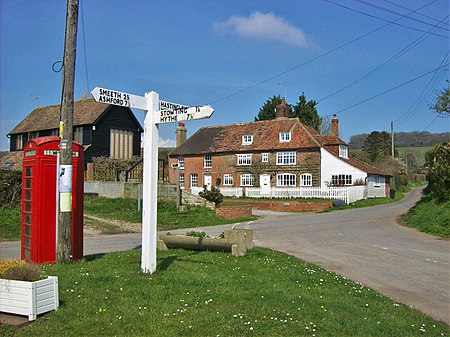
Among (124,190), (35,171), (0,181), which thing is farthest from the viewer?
(124,190)

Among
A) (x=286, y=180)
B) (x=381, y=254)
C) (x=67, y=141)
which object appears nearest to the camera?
(x=67, y=141)

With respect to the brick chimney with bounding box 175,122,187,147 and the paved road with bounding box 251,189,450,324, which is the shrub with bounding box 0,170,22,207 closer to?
the paved road with bounding box 251,189,450,324

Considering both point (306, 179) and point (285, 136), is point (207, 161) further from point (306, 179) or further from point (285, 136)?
point (306, 179)

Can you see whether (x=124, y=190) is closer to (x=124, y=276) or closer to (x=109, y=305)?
(x=124, y=276)

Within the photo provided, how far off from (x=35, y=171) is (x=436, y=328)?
7694mm

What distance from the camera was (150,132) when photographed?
8.60 m

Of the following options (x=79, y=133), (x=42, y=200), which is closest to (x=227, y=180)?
(x=79, y=133)

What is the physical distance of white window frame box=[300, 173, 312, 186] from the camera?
42281mm

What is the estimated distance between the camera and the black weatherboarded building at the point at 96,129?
3953 centimetres

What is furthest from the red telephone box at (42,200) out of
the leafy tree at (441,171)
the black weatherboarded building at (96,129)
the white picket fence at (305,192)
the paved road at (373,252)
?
the white picket fence at (305,192)

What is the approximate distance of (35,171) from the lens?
925 cm

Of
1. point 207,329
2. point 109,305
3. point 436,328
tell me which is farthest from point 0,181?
point 436,328

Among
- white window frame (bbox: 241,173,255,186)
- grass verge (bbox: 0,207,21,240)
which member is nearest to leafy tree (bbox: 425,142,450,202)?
grass verge (bbox: 0,207,21,240)

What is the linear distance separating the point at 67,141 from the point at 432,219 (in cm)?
1638
